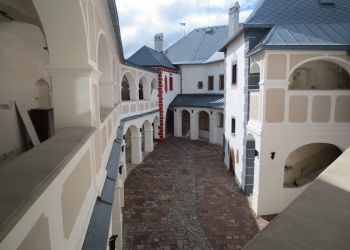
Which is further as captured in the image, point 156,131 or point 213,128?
point 156,131

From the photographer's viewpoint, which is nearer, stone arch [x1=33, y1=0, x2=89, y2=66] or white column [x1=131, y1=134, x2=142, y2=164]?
stone arch [x1=33, y1=0, x2=89, y2=66]

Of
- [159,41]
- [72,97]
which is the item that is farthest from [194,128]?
[72,97]

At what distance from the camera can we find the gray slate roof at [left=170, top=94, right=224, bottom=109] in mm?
20266

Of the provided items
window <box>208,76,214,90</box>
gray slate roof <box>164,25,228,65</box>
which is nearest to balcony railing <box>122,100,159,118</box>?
window <box>208,76,214,90</box>

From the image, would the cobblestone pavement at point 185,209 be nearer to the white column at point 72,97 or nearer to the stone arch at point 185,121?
the white column at point 72,97

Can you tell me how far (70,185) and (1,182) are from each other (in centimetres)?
84

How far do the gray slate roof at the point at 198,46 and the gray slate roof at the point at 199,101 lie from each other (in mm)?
3222

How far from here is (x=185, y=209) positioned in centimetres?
939

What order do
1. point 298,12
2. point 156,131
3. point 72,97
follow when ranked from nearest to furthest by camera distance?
1. point 72,97
2. point 298,12
3. point 156,131

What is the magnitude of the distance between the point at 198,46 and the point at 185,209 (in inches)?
755

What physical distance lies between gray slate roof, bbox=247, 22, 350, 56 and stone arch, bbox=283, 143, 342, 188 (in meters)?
4.29

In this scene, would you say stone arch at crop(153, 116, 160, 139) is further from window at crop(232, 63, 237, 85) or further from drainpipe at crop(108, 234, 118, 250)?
drainpipe at crop(108, 234, 118, 250)

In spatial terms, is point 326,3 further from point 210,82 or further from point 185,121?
point 185,121

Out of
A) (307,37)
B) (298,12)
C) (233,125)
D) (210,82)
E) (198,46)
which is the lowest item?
(233,125)
